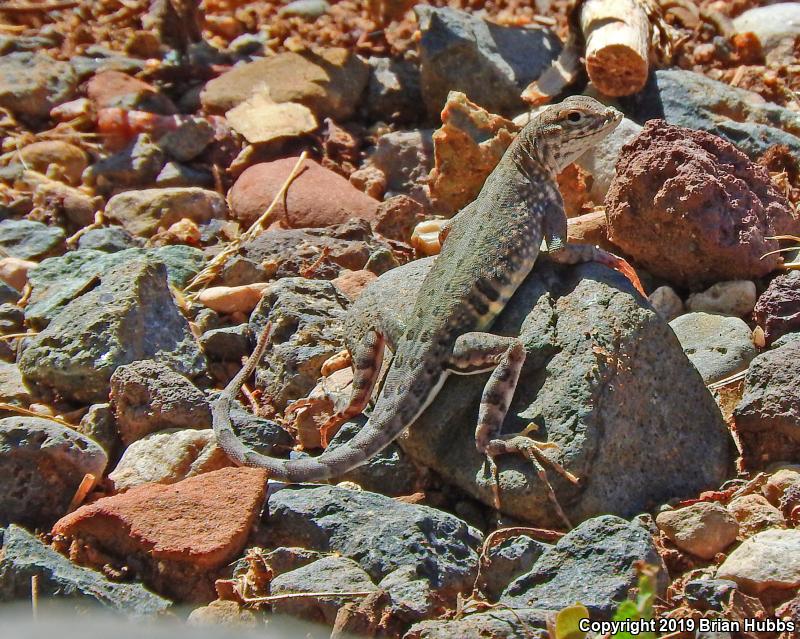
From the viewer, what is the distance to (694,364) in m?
5.44

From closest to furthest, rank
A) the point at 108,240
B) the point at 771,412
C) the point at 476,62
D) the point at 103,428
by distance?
the point at 771,412 < the point at 103,428 < the point at 108,240 < the point at 476,62

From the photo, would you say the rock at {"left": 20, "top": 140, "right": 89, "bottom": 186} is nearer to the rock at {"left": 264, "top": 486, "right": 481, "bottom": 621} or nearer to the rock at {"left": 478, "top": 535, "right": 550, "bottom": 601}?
the rock at {"left": 264, "top": 486, "right": 481, "bottom": 621}

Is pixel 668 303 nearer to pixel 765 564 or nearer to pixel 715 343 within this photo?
pixel 715 343

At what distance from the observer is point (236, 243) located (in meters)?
7.56

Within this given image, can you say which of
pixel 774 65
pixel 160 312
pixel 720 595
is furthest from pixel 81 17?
pixel 720 595

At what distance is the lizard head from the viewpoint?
583 centimetres

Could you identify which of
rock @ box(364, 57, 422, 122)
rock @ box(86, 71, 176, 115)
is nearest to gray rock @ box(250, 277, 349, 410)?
rock @ box(364, 57, 422, 122)

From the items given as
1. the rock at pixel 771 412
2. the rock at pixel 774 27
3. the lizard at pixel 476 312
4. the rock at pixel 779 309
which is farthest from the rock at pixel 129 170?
the rock at pixel 771 412

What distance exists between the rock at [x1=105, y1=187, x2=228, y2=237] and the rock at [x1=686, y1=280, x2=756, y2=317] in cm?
391

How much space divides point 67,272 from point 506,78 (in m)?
3.92

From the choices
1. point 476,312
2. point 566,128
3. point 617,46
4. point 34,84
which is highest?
point 34,84

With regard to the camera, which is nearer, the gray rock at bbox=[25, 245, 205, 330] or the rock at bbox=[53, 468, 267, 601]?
the rock at bbox=[53, 468, 267, 601]

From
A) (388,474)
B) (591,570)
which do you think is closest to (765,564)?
(591,570)

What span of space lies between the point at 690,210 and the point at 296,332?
93.8 inches
